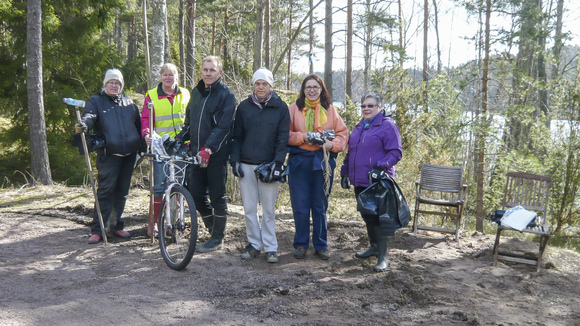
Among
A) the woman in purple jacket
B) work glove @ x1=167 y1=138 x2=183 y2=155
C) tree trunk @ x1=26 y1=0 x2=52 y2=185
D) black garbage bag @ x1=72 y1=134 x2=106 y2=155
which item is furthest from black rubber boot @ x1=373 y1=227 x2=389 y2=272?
tree trunk @ x1=26 y1=0 x2=52 y2=185

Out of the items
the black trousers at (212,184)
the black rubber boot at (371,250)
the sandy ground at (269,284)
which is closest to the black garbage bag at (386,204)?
the black rubber boot at (371,250)

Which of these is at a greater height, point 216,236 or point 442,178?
point 442,178

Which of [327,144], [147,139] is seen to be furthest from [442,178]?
[147,139]

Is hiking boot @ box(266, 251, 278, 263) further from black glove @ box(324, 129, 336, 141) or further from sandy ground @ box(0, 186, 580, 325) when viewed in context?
black glove @ box(324, 129, 336, 141)

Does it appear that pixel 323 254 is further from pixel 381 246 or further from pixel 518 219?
pixel 518 219

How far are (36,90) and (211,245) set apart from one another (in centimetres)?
628

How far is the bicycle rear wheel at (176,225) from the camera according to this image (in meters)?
4.29

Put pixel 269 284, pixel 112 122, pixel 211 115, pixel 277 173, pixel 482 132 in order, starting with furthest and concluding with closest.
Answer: pixel 482 132 < pixel 112 122 < pixel 211 115 < pixel 277 173 < pixel 269 284

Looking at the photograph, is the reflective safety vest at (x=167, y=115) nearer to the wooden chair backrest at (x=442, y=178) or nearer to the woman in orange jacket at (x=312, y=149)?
the woman in orange jacket at (x=312, y=149)

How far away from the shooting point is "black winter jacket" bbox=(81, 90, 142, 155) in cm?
502

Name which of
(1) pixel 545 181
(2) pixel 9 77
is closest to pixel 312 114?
(1) pixel 545 181

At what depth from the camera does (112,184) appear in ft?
17.0

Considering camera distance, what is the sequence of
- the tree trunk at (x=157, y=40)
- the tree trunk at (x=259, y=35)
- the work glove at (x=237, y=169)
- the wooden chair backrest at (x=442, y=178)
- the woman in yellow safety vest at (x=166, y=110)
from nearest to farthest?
1. the work glove at (x=237, y=169)
2. the woman in yellow safety vest at (x=166, y=110)
3. the wooden chair backrest at (x=442, y=178)
4. the tree trunk at (x=157, y=40)
5. the tree trunk at (x=259, y=35)

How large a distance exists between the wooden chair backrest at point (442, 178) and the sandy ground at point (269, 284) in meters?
0.80
